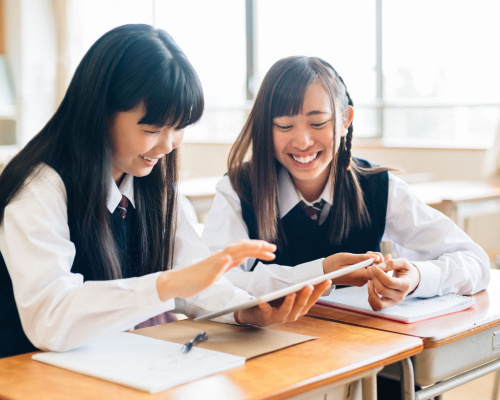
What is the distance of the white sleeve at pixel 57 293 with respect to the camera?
103 centimetres

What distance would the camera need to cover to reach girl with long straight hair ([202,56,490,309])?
166 centimetres

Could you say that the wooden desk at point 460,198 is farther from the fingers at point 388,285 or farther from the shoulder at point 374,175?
the fingers at point 388,285

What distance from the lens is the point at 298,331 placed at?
4.03 feet

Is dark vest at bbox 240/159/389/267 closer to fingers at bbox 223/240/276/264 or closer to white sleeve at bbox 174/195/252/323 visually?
white sleeve at bbox 174/195/252/323

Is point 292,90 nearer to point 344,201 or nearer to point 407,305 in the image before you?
point 344,201

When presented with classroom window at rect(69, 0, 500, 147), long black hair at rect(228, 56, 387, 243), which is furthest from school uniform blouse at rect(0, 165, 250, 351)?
classroom window at rect(69, 0, 500, 147)

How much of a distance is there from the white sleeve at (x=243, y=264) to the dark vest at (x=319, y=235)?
0.33ft

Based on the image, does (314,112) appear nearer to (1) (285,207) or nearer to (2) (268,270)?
(1) (285,207)

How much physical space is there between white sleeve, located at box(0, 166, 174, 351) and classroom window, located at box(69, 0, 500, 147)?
12.9 feet

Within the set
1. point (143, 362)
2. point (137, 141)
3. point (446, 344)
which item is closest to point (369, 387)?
point (446, 344)

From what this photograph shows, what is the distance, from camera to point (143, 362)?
1.00m

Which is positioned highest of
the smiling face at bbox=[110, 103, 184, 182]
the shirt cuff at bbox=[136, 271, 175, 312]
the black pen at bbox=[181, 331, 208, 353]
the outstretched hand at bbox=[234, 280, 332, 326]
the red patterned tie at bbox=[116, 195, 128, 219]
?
the smiling face at bbox=[110, 103, 184, 182]

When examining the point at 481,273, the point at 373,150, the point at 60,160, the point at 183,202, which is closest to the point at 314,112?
the point at 183,202

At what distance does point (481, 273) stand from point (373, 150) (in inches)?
171
